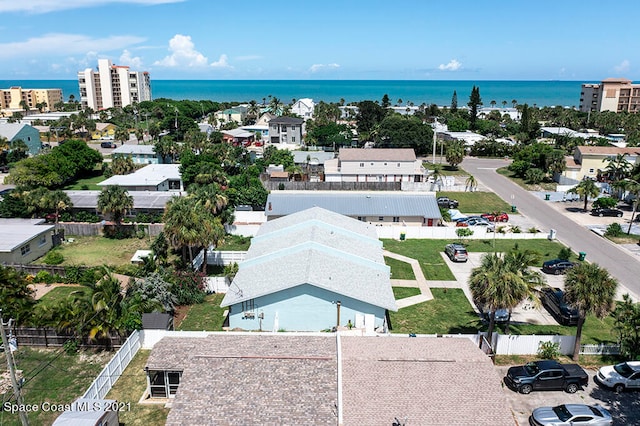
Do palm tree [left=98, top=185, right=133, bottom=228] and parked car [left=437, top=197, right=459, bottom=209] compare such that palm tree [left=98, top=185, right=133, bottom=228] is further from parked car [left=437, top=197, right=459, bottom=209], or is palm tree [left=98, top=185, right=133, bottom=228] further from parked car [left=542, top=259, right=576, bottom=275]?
parked car [left=542, top=259, right=576, bottom=275]

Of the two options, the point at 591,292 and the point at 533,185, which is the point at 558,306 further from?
the point at 533,185

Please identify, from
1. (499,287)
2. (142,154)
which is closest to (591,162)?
(499,287)

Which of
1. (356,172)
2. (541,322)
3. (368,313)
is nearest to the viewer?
(368,313)

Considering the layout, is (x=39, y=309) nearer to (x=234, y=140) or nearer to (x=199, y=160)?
(x=199, y=160)

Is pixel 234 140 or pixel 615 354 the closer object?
pixel 615 354

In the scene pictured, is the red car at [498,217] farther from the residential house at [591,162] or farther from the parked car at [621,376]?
the parked car at [621,376]

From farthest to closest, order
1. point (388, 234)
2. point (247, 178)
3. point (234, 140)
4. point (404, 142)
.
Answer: point (234, 140) → point (404, 142) → point (247, 178) → point (388, 234)

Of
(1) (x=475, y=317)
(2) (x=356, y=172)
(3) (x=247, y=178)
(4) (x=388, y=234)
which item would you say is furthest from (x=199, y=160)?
(1) (x=475, y=317)
